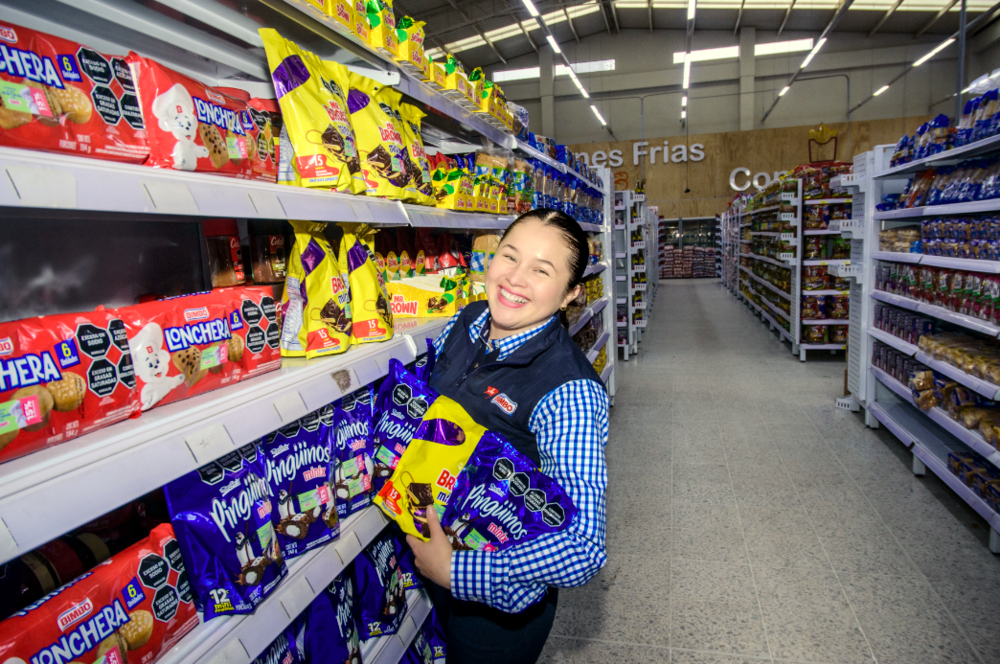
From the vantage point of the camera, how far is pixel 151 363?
1.00 m

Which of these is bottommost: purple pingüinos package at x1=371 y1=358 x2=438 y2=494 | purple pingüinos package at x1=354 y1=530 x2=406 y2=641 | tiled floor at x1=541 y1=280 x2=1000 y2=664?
tiled floor at x1=541 y1=280 x2=1000 y2=664

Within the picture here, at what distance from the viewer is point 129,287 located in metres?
1.40

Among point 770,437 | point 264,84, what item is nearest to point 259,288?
point 264,84

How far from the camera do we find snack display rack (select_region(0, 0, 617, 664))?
72cm

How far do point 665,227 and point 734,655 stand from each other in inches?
746

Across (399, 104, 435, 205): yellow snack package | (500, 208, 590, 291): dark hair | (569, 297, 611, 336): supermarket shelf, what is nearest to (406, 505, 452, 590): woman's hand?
(500, 208, 590, 291): dark hair

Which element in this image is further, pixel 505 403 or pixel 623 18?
pixel 623 18

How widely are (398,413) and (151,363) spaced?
557mm

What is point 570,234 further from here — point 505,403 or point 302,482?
point 302,482

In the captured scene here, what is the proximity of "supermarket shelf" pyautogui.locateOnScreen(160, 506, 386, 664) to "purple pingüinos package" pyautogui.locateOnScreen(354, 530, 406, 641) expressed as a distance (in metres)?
0.21

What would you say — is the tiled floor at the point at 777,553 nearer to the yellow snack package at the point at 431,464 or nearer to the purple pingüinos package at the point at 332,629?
the purple pingüinos package at the point at 332,629

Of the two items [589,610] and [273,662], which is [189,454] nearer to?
[273,662]

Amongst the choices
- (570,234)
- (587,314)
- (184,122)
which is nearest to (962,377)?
(587,314)

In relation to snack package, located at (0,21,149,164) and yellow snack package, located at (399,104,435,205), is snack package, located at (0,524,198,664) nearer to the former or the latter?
snack package, located at (0,21,149,164)
